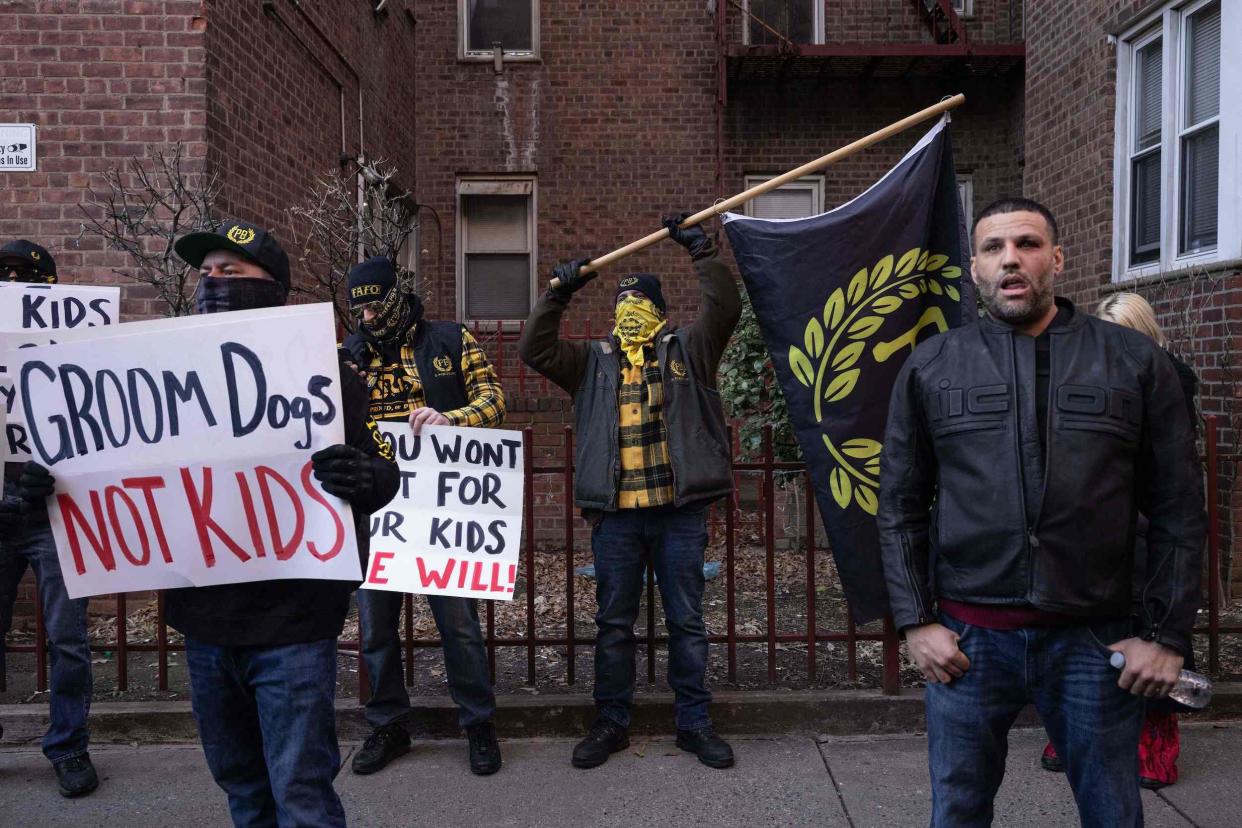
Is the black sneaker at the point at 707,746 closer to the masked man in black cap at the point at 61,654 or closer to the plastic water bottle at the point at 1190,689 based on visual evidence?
the plastic water bottle at the point at 1190,689

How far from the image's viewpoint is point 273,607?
2482 mm

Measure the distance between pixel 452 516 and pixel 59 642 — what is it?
1575 millimetres

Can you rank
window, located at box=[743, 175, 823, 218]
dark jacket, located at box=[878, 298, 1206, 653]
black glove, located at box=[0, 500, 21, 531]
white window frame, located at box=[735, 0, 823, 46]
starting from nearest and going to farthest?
dark jacket, located at box=[878, 298, 1206, 653] < black glove, located at box=[0, 500, 21, 531] < white window frame, located at box=[735, 0, 823, 46] < window, located at box=[743, 175, 823, 218]

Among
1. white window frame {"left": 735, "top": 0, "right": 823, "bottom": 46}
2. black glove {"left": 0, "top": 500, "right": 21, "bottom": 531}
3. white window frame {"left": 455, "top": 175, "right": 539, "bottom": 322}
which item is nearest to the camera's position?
A: black glove {"left": 0, "top": 500, "right": 21, "bottom": 531}

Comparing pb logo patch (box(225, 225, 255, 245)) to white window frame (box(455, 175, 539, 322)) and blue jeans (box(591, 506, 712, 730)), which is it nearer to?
blue jeans (box(591, 506, 712, 730))

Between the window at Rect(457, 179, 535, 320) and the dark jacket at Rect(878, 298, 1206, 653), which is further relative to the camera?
the window at Rect(457, 179, 535, 320)

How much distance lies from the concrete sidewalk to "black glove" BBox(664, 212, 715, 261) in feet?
6.90

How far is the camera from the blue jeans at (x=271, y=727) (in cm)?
245

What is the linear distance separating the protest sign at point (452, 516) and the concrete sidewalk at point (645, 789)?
759 millimetres

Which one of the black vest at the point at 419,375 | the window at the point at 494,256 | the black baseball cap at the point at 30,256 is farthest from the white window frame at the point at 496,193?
the black vest at the point at 419,375

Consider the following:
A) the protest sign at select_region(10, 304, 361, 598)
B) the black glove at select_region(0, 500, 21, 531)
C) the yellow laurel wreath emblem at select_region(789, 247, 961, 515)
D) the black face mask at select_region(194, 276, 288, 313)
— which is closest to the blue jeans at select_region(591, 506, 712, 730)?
the yellow laurel wreath emblem at select_region(789, 247, 961, 515)

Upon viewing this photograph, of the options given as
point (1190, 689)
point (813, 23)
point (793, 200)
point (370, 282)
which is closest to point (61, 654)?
point (370, 282)

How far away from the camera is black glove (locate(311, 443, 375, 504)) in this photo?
8.05 ft

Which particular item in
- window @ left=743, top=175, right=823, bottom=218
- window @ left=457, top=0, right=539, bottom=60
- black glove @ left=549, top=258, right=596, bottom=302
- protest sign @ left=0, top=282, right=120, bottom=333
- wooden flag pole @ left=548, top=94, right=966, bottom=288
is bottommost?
protest sign @ left=0, top=282, right=120, bottom=333
